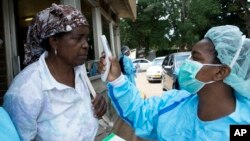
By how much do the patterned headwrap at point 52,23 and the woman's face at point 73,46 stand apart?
0.12ft

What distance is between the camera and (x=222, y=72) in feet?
7.24

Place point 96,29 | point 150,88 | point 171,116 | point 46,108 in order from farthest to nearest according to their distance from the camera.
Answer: point 150,88
point 96,29
point 171,116
point 46,108

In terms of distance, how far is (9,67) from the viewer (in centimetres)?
422

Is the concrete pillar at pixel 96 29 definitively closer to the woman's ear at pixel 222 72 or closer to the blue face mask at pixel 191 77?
the blue face mask at pixel 191 77

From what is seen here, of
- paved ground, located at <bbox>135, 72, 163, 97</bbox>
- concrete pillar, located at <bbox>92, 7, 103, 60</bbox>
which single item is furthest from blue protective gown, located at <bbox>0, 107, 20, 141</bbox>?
paved ground, located at <bbox>135, 72, 163, 97</bbox>

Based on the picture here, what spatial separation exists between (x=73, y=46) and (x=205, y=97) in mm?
802

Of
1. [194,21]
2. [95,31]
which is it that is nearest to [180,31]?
[194,21]

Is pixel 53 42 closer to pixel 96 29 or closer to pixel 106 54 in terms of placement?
pixel 106 54

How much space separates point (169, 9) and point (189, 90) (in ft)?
118

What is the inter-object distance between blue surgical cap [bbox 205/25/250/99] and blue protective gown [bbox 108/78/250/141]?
0.10m

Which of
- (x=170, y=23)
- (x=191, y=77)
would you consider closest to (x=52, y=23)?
(x=191, y=77)

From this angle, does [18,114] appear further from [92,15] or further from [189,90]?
[92,15]

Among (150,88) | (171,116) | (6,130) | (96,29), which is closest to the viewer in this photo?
(6,130)

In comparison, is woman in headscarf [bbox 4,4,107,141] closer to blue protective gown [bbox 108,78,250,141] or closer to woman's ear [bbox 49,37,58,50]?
woman's ear [bbox 49,37,58,50]
